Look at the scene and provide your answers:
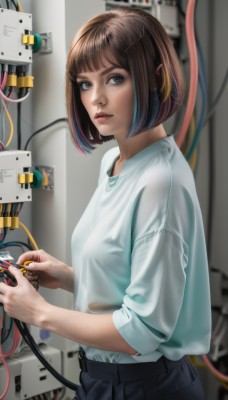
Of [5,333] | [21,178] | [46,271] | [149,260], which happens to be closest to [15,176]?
[21,178]

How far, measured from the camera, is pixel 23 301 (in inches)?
47.9

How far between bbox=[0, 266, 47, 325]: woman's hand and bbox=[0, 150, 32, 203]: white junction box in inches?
20.1

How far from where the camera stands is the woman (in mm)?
1107

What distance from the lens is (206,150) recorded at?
8.05 ft

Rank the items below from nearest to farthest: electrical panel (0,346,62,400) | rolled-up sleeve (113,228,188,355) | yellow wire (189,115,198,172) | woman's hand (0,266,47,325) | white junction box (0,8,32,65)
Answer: rolled-up sleeve (113,228,188,355)
woman's hand (0,266,47,325)
white junction box (0,8,32,65)
electrical panel (0,346,62,400)
yellow wire (189,115,198,172)

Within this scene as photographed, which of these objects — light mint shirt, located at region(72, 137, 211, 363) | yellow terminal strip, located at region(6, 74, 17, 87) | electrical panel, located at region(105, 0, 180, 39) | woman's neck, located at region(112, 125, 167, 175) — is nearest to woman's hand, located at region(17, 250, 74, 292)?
light mint shirt, located at region(72, 137, 211, 363)

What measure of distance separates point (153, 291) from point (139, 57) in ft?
1.60

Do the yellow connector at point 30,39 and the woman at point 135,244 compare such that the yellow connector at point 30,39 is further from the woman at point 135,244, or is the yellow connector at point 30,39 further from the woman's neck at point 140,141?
the woman's neck at point 140,141

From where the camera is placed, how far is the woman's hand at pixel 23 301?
3.96 feet

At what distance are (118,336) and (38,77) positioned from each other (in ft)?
3.62

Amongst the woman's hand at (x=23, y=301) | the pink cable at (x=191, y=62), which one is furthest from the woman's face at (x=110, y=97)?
the pink cable at (x=191, y=62)

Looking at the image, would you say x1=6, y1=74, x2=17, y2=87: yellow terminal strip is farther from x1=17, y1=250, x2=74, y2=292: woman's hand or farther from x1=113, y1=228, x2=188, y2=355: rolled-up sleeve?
x1=113, y1=228, x2=188, y2=355: rolled-up sleeve

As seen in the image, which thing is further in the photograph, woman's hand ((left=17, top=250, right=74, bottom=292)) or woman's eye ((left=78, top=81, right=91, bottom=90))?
woman's hand ((left=17, top=250, right=74, bottom=292))

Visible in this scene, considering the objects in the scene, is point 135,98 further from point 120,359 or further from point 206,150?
point 206,150
